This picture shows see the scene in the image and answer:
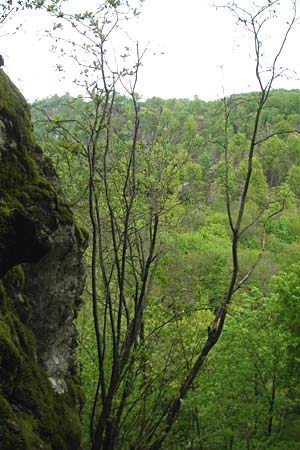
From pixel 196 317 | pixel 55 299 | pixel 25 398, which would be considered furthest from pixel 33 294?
pixel 196 317

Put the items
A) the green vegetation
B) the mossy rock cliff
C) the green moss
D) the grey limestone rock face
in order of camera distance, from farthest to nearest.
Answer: the grey limestone rock face, the green vegetation, the mossy rock cliff, the green moss

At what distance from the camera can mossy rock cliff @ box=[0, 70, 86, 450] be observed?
5.79 meters

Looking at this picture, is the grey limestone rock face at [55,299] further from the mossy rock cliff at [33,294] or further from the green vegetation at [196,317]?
the green vegetation at [196,317]

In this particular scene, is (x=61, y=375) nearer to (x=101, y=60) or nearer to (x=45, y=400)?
(x=45, y=400)

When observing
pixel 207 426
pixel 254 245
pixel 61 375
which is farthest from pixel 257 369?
pixel 254 245

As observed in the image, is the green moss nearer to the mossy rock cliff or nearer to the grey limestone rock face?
the mossy rock cliff

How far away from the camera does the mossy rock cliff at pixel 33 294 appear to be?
5786mm

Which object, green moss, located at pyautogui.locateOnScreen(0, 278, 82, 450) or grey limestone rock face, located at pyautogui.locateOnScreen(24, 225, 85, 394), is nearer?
green moss, located at pyautogui.locateOnScreen(0, 278, 82, 450)

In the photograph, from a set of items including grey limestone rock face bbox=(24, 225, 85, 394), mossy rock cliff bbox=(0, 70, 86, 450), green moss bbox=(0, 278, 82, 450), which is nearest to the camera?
green moss bbox=(0, 278, 82, 450)

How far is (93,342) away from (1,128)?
745cm

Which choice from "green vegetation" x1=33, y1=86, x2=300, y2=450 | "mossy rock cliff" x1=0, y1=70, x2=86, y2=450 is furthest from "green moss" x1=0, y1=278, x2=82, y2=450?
"green vegetation" x1=33, y1=86, x2=300, y2=450

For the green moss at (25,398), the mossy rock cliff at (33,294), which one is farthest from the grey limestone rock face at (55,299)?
the green moss at (25,398)

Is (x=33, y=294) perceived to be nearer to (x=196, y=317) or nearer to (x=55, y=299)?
(x=55, y=299)

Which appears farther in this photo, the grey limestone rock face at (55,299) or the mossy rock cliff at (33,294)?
the grey limestone rock face at (55,299)
